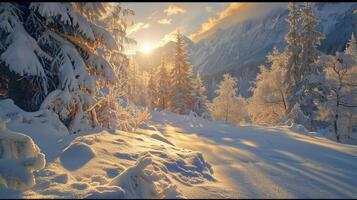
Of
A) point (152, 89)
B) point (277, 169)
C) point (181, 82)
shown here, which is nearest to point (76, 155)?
point (277, 169)

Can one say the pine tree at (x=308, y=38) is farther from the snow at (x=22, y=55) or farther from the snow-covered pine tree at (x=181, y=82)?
the snow at (x=22, y=55)

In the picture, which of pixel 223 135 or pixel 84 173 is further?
pixel 223 135

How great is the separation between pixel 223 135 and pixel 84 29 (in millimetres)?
6284

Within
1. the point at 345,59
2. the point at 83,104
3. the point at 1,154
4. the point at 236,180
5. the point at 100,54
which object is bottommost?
the point at 236,180

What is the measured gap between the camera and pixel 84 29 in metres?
8.94

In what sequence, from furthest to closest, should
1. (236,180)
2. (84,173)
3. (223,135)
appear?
1. (223,135)
2. (236,180)
3. (84,173)

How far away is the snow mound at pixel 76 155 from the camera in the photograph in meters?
5.41

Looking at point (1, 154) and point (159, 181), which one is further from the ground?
point (1, 154)

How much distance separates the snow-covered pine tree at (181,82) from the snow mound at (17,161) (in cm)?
3268

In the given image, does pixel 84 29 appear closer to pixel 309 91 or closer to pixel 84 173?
pixel 84 173

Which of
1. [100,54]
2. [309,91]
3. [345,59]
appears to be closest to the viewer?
[100,54]

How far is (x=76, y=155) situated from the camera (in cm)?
580

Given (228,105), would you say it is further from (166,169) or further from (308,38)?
(166,169)

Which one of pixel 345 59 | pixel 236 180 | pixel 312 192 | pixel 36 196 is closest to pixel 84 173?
pixel 36 196
